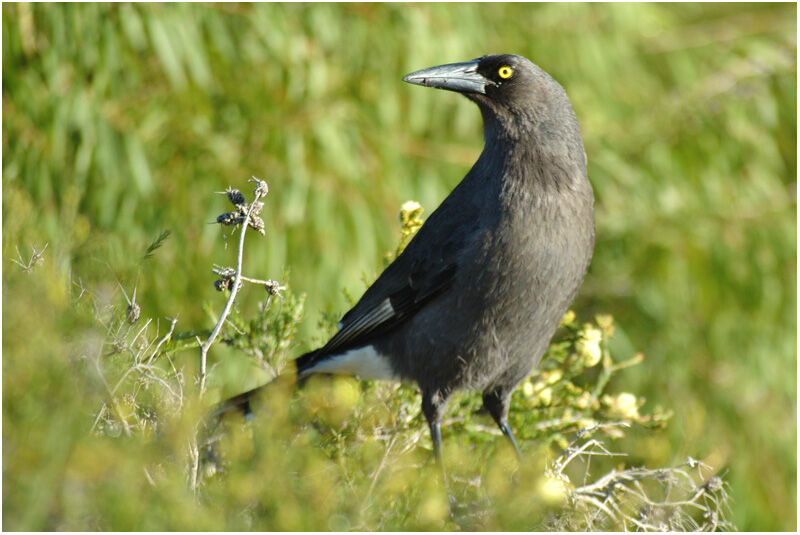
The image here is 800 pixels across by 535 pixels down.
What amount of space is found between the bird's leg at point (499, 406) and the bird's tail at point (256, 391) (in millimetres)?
504

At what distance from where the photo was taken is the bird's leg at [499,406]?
2.65m

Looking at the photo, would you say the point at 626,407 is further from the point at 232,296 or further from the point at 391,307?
the point at 232,296

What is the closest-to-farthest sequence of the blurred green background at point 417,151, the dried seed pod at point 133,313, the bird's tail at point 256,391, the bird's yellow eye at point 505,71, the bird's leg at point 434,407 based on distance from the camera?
the dried seed pod at point 133,313 < the bird's tail at point 256,391 < the bird's leg at point 434,407 < the bird's yellow eye at point 505,71 < the blurred green background at point 417,151

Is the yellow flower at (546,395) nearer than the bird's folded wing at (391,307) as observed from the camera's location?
No

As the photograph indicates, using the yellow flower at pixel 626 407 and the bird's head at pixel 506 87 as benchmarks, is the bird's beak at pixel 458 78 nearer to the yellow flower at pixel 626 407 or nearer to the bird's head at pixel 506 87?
the bird's head at pixel 506 87

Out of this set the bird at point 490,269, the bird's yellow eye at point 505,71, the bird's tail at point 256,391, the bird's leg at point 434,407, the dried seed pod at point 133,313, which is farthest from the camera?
the bird's yellow eye at point 505,71

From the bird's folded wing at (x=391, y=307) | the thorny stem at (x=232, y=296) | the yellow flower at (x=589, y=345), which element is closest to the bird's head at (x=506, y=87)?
the bird's folded wing at (x=391, y=307)

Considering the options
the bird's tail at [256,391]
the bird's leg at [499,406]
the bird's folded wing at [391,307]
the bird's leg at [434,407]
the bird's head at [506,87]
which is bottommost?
the bird's leg at [499,406]

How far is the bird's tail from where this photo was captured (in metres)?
2.22

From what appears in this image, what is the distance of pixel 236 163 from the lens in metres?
4.16

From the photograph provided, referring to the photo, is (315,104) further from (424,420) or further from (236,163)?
(424,420)

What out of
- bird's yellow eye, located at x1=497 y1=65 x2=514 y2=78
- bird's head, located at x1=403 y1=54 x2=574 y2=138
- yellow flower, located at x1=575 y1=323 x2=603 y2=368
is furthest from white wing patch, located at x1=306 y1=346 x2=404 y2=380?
bird's yellow eye, located at x1=497 y1=65 x2=514 y2=78

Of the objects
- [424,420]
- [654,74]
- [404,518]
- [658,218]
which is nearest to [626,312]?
[658,218]

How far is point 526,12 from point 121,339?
3896 millimetres
